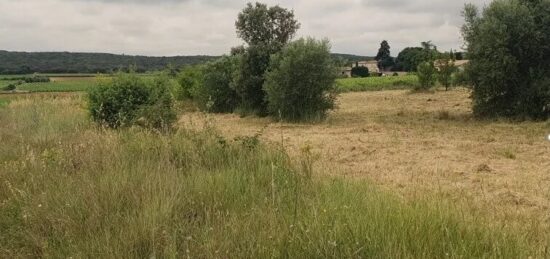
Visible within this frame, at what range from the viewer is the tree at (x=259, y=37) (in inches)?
972

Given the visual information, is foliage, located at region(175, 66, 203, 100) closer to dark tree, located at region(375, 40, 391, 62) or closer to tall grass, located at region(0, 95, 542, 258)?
tall grass, located at region(0, 95, 542, 258)

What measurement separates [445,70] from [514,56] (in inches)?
903

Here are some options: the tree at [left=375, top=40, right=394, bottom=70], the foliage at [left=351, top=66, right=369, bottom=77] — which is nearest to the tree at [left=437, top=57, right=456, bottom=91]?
the foliage at [left=351, top=66, right=369, bottom=77]

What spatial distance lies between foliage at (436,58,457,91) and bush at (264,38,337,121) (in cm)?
2058

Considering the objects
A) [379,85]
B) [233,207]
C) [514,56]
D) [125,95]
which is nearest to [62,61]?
[379,85]

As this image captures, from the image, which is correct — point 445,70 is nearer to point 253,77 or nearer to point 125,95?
point 253,77

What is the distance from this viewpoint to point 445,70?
39938mm

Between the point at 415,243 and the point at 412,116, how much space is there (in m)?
18.9

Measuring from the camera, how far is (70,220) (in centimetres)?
446

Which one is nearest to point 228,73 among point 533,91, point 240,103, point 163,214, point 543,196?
point 240,103

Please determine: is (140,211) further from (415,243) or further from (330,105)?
(330,105)

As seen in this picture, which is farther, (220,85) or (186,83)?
(186,83)

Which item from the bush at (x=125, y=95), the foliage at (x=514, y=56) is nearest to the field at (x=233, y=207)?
the bush at (x=125, y=95)

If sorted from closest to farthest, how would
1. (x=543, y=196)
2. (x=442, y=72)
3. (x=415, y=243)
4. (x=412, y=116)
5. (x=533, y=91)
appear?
(x=415, y=243) → (x=543, y=196) → (x=533, y=91) → (x=412, y=116) → (x=442, y=72)
